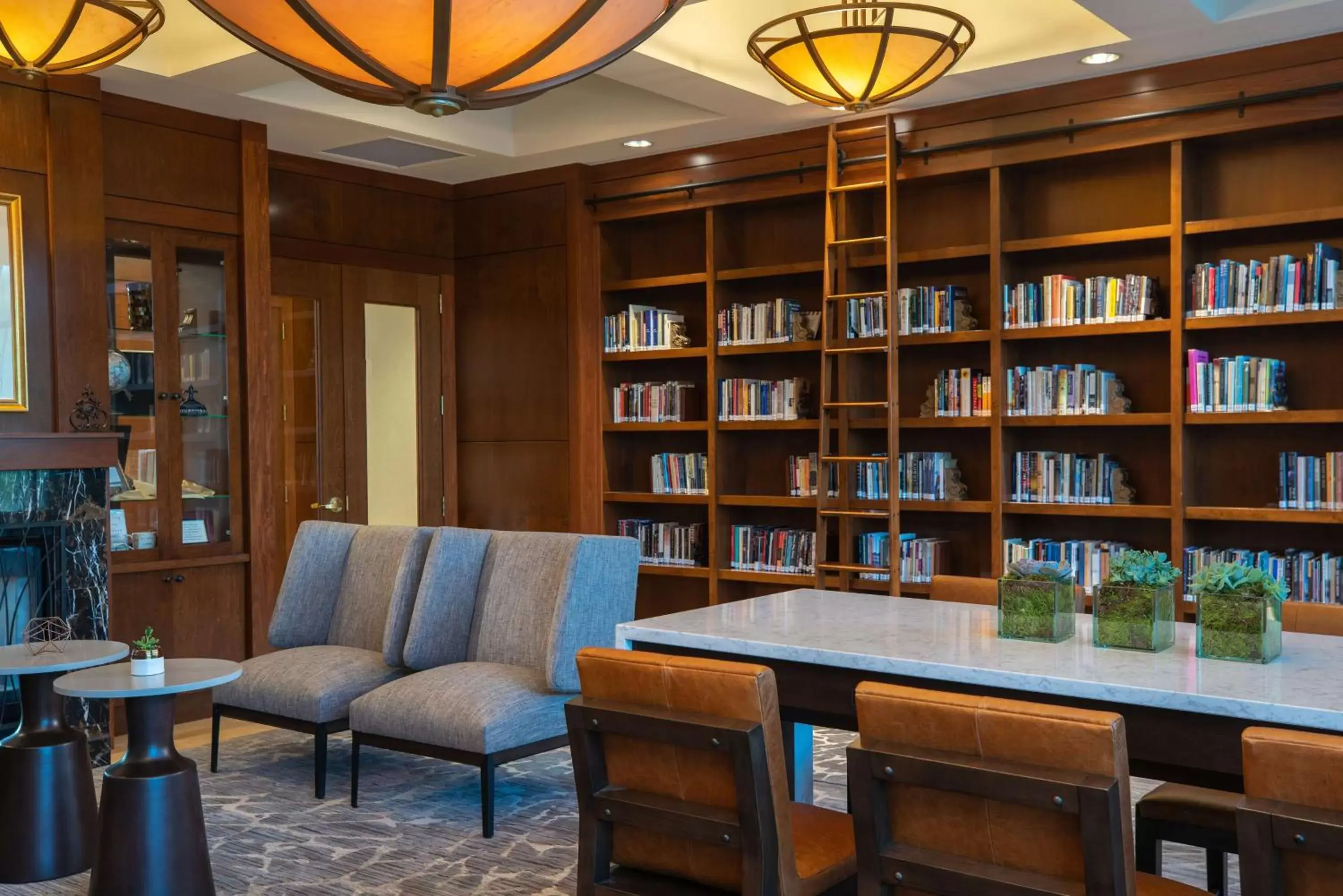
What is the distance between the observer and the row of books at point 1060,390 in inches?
216

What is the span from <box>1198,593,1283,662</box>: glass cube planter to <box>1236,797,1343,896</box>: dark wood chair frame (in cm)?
81

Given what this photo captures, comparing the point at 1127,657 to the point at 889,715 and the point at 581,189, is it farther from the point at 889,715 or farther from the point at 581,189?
the point at 581,189

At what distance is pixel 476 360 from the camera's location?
24.9 feet

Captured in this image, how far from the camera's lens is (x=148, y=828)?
343cm

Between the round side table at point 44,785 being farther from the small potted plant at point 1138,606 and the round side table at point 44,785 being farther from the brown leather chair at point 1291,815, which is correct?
the brown leather chair at point 1291,815

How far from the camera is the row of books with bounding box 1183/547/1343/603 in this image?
16.1ft

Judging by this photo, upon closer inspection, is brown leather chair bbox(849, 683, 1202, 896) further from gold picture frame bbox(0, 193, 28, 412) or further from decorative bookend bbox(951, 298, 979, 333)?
gold picture frame bbox(0, 193, 28, 412)

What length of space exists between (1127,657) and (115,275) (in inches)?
187

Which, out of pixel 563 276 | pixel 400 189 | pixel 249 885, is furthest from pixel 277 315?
pixel 249 885

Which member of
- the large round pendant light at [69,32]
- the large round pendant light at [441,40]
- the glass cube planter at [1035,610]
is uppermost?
the large round pendant light at [69,32]

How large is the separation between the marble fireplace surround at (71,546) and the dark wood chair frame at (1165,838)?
13.5 feet

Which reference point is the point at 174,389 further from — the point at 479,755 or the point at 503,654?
the point at 479,755

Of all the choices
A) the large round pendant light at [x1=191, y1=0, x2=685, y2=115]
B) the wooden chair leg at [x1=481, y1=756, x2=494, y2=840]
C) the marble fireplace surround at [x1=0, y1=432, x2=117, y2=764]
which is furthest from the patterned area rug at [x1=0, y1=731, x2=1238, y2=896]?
the large round pendant light at [x1=191, y1=0, x2=685, y2=115]

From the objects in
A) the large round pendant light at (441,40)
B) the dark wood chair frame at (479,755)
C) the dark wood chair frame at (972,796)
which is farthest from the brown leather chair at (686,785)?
the dark wood chair frame at (479,755)
